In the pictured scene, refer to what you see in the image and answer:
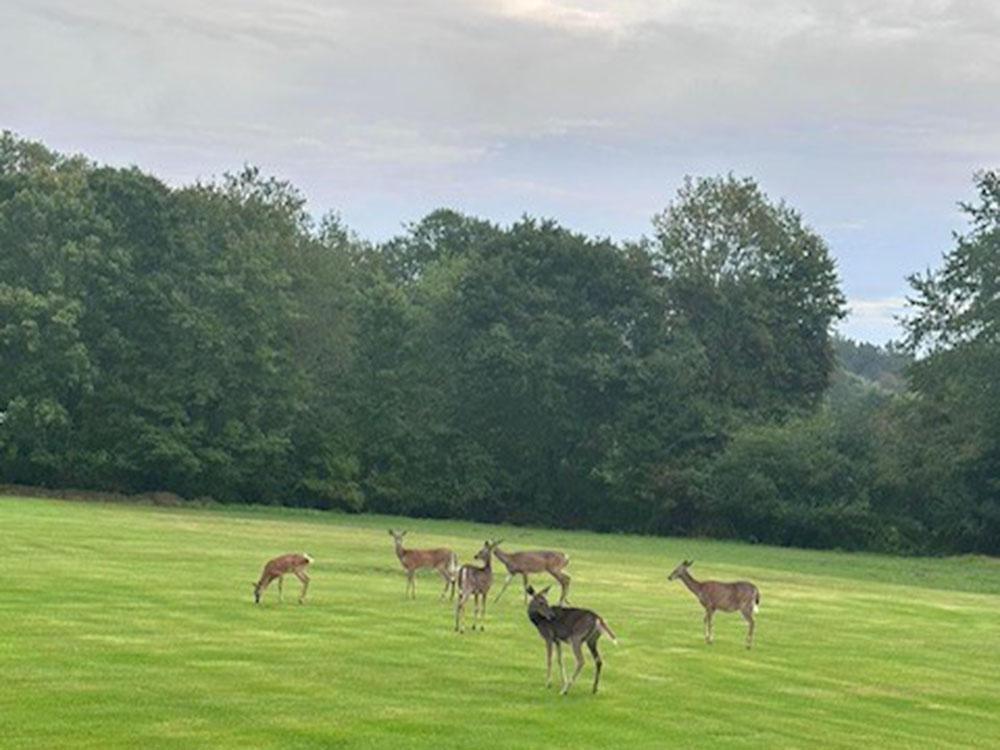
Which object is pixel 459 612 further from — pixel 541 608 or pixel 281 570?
pixel 541 608

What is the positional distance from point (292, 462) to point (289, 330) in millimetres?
7850

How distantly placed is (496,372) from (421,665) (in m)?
57.7

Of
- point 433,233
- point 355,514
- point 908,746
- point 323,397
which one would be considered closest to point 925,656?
point 908,746

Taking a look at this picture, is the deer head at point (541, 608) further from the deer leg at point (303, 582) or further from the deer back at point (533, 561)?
the deer back at point (533, 561)

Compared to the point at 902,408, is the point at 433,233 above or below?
above

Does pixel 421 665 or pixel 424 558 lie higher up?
pixel 424 558

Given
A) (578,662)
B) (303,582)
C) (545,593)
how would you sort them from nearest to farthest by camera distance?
(578,662)
(545,593)
(303,582)

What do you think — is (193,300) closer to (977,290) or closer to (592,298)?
(592,298)

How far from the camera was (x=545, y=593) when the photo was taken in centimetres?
2191

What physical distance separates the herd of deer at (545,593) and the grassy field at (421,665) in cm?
42

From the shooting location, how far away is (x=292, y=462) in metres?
78.3

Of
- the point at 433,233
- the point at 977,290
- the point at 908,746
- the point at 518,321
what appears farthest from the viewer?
the point at 433,233

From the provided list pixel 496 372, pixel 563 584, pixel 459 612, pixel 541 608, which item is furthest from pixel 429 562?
pixel 496 372

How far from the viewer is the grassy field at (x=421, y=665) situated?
17172mm
